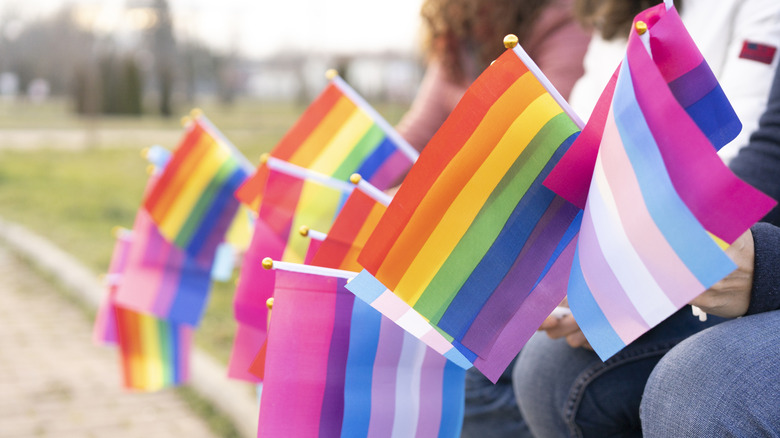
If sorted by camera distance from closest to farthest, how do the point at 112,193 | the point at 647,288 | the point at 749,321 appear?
1. the point at 647,288
2. the point at 749,321
3. the point at 112,193

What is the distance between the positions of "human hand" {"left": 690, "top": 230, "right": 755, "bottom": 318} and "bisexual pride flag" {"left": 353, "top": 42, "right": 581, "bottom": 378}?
0.20 m

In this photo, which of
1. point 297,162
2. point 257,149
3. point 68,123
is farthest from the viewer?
point 68,123

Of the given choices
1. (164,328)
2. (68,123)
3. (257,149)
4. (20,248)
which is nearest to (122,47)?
(68,123)

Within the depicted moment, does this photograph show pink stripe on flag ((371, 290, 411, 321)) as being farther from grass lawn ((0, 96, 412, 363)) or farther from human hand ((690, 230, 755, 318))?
grass lawn ((0, 96, 412, 363))

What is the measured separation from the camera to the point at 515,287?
103cm

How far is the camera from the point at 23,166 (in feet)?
34.1

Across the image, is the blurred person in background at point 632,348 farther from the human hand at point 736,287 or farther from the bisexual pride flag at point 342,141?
the bisexual pride flag at point 342,141

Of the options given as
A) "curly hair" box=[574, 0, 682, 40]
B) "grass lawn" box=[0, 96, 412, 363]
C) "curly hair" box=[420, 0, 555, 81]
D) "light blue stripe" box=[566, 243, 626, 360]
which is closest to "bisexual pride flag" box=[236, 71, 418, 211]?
"curly hair" box=[574, 0, 682, 40]

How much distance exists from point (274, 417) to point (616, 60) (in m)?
1.01

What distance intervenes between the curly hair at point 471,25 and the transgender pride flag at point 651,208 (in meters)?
1.24

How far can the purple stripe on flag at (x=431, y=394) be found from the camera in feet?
3.89

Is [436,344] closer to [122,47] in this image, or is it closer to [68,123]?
[68,123]

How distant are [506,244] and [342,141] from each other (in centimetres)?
77

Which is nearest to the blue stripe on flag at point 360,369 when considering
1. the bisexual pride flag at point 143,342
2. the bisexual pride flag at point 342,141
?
the bisexual pride flag at point 342,141
